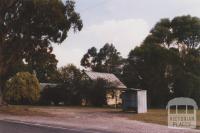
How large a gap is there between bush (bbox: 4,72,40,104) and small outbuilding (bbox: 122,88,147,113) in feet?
80.9

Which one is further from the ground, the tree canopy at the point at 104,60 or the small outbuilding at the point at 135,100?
the tree canopy at the point at 104,60

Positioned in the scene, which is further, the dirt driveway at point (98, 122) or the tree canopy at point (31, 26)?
the tree canopy at point (31, 26)

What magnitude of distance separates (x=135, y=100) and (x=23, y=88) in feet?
91.0

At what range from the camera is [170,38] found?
6391 centimetres

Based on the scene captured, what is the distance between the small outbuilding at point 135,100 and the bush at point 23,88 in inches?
971

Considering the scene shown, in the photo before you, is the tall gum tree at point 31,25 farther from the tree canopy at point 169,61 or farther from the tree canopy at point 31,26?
the tree canopy at point 169,61

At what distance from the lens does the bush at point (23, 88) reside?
207 feet

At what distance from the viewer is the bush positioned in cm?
6312

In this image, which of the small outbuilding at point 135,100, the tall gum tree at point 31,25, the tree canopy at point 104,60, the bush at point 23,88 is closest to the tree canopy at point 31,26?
the tall gum tree at point 31,25

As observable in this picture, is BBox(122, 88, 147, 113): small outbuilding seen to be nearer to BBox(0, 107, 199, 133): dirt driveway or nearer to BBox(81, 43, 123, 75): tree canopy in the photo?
BBox(0, 107, 199, 133): dirt driveway

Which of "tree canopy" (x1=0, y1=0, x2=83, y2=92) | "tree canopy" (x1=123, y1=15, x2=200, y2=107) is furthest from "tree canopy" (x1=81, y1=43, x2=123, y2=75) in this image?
"tree canopy" (x1=0, y1=0, x2=83, y2=92)

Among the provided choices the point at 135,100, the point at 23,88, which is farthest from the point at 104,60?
the point at 135,100

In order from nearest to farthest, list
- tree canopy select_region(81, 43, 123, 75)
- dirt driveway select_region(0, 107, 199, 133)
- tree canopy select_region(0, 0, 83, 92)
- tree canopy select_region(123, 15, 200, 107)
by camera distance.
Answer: dirt driveway select_region(0, 107, 199, 133) → tree canopy select_region(0, 0, 83, 92) → tree canopy select_region(123, 15, 200, 107) → tree canopy select_region(81, 43, 123, 75)

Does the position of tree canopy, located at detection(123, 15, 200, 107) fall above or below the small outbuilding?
above
